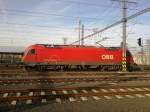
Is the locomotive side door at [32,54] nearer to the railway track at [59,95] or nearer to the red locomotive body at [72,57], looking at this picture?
the red locomotive body at [72,57]

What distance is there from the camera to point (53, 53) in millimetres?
34094

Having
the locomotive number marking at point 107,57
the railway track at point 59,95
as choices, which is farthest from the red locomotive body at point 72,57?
the railway track at point 59,95

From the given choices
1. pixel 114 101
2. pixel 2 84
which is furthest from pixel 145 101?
pixel 2 84

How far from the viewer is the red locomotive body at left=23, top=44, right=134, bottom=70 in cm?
3341

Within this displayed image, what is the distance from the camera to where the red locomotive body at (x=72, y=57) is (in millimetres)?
33406

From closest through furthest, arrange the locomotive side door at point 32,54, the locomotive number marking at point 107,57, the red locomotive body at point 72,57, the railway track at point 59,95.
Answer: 1. the railway track at point 59,95
2. the locomotive side door at point 32,54
3. the red locomotive body at point 72,57
4. the locomotive number marking at point 107,57

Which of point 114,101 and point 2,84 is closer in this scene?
point 114,101

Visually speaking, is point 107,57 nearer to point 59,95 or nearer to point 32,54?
point 32,54

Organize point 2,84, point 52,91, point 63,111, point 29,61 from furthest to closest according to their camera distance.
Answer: point 29,61
point 2,84
point 52,91
point 63,111

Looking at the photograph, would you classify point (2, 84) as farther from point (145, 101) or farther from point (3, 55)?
point (3, 55)

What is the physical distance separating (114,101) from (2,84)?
9.10 metres

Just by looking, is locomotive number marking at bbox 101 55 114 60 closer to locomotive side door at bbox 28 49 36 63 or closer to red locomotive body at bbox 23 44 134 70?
red locomotive body at bbox 23 44 134 70

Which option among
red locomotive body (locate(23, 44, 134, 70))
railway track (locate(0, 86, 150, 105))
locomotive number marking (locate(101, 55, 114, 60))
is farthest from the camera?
locomotive number marking (locate(101, 55, 114, 60))

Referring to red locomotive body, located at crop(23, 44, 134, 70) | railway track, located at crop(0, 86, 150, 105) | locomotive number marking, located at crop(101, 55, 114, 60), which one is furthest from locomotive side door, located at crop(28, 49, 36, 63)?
railway track, located at crop(0, 86, 150, 105)
